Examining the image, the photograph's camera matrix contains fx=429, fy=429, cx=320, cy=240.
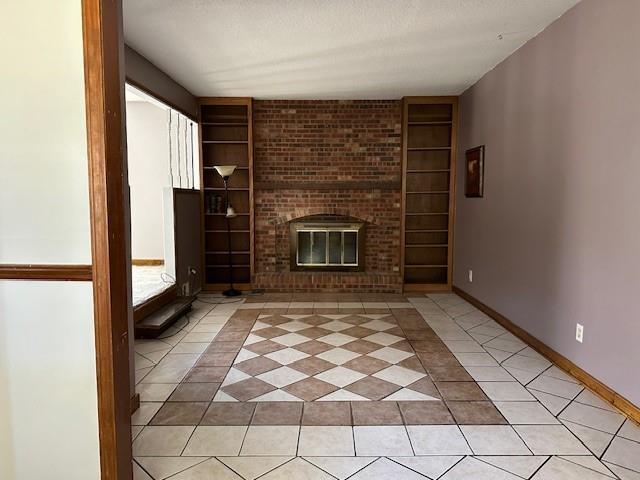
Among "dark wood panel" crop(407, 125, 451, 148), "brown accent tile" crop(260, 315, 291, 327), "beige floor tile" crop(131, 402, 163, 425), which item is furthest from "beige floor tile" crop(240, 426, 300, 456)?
"dark wood panel" crop(407, 125, 451, 148)

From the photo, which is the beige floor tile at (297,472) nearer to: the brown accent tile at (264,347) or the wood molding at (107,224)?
the wood molding at (107,224)

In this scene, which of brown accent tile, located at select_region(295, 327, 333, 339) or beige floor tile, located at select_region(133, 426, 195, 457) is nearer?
beige floor tile, located at select_region(133, 426, 195, 457)

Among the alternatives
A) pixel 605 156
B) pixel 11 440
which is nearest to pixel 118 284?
pixel 11 440

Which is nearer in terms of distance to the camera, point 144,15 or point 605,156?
point 605,156

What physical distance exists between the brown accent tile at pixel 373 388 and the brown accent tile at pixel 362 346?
540mm

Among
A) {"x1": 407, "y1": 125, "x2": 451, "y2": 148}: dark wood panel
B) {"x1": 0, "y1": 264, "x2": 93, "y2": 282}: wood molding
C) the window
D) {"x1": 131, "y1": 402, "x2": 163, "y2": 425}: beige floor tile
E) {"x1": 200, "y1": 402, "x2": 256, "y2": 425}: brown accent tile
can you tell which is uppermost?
{"x1": 407, "y1": 125, "x2": 451, "y2": 148}: dark wood panel

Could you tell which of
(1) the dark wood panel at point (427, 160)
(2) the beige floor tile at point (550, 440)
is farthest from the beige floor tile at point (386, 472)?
(1) the dark wood panel at point (427, 160)

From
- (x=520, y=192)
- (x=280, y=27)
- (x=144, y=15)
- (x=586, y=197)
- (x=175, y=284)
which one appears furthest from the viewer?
(x=175, y=284)

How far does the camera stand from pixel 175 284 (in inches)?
189

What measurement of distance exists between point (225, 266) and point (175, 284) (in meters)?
1.17

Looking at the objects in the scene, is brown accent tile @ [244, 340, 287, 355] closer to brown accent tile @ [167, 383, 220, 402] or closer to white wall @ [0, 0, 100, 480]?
brown accent tile @ [167, 383, 220, 402]

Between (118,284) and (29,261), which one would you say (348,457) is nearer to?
(118,284)

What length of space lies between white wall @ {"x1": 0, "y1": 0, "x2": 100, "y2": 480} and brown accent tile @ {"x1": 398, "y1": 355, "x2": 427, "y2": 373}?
220 cm

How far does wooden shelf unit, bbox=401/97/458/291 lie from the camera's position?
224 inches
